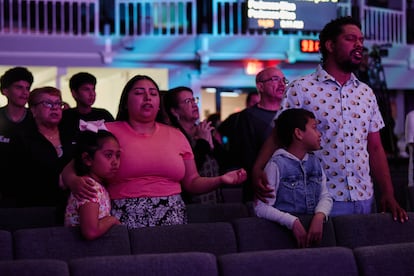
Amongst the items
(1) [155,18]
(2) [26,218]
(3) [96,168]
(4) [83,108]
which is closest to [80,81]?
(4) [83,108]

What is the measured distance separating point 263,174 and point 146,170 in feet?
1.85

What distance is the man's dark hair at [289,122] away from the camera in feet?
13.5

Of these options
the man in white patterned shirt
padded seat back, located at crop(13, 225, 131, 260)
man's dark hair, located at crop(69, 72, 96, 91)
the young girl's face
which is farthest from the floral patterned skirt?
man's dark hair, located at crop(69, 72, 96, 91)

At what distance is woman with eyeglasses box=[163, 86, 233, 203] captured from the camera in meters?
4.98

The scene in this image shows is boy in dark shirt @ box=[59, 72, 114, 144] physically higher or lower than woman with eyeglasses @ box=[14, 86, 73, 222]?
higher

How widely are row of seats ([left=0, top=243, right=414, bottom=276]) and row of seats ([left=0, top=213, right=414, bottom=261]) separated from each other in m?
0.55

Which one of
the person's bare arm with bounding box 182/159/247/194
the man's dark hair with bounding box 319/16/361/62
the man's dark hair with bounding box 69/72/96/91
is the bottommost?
the person's bare arm with bounding box 182/159/247/194

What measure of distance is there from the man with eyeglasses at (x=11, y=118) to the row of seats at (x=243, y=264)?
6.64 ft

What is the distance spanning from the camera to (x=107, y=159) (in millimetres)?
3873

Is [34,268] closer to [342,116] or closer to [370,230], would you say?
[370,230]

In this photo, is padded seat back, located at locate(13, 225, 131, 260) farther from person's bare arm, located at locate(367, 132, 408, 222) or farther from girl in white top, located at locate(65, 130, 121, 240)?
person's bare arm, located at locate(367, 132, 408, 222)

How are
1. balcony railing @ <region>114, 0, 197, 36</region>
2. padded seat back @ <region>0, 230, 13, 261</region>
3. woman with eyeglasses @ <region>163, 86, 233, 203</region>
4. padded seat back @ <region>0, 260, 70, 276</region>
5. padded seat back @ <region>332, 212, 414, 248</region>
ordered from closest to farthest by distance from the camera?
padded seat back @ <region>0, 260, 70, 276</region> → padded seat back @ <region>0, 230, 13, 261</region> → padded seat back @ <region>332, 212, 414, 248</region> → woman with eyeglasses @ <region>163, 86, 233, 203</region> → balcony railing @ <region>114, 0, 197, 36</region>

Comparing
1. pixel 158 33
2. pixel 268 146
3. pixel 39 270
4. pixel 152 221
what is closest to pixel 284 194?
pixel 268 146

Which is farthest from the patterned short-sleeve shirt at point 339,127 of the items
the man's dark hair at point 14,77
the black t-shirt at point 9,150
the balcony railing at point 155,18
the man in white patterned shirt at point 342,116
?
the balcony railing at point 155,18
